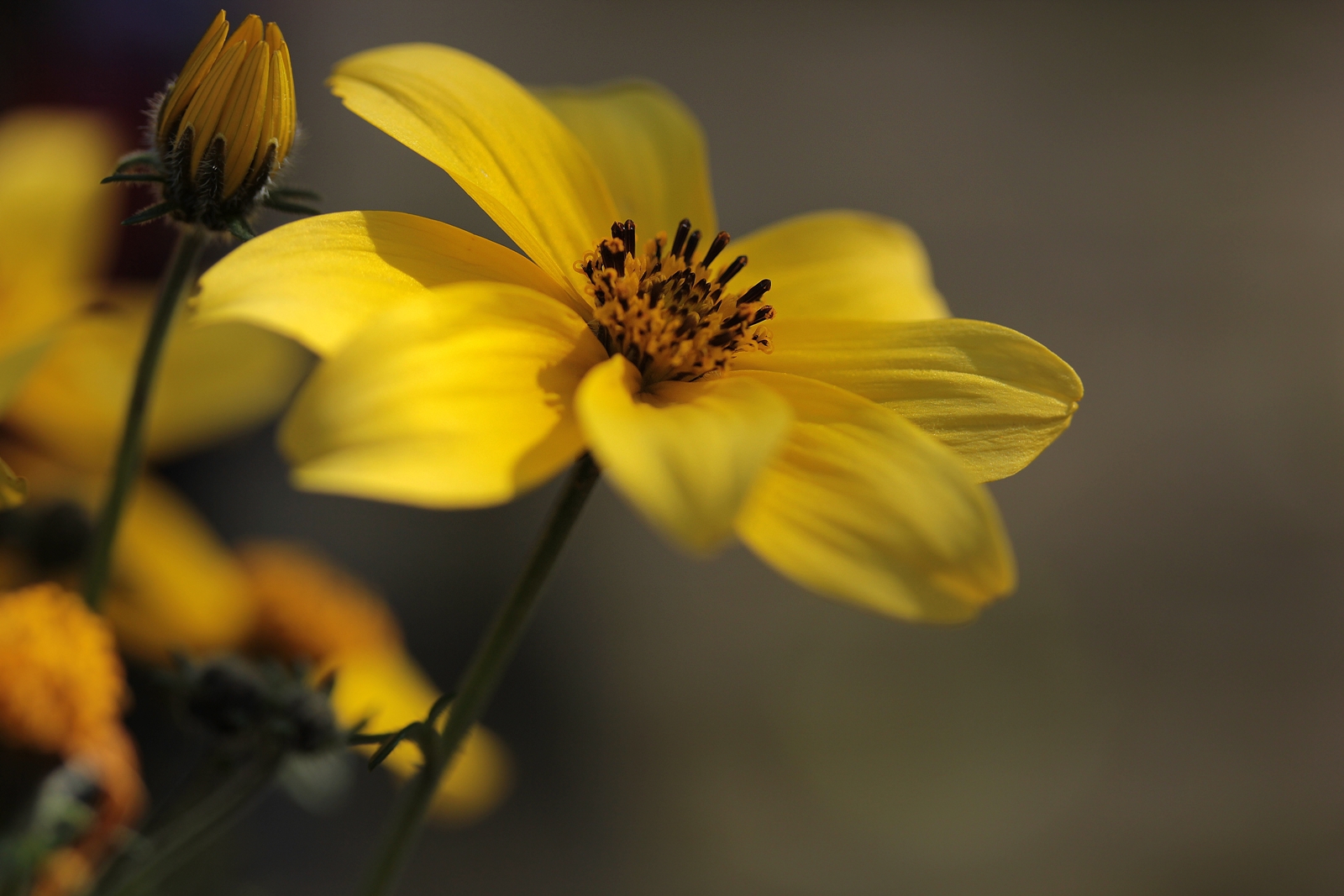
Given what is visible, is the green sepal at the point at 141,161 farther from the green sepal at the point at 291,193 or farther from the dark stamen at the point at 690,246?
the dark stamen at the point at 690,246

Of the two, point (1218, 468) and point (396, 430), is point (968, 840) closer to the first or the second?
point (1218, 468)

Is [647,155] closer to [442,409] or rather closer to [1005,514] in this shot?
[442,409]

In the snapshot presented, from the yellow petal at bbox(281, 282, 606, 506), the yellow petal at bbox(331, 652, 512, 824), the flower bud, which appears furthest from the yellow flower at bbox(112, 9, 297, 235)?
the yellow petal at bbox(331, 652, 512, 824)

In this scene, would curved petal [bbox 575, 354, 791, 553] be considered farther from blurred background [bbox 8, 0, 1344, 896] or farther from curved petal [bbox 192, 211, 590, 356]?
blurred background [bbox 8, 0, 1344, 896]

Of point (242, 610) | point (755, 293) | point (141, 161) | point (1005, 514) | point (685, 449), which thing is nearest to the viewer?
point (685, 449)

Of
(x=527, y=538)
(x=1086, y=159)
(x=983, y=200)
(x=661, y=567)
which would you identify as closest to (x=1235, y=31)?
(x=1086, y=159)

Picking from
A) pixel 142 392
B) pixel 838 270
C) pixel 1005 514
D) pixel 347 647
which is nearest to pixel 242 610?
pixel 347 647

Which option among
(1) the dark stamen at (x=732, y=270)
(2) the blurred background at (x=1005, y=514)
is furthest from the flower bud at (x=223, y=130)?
(2) the blurred background at (x=1005, y=514)

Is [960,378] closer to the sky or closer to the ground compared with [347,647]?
closer to the sky
